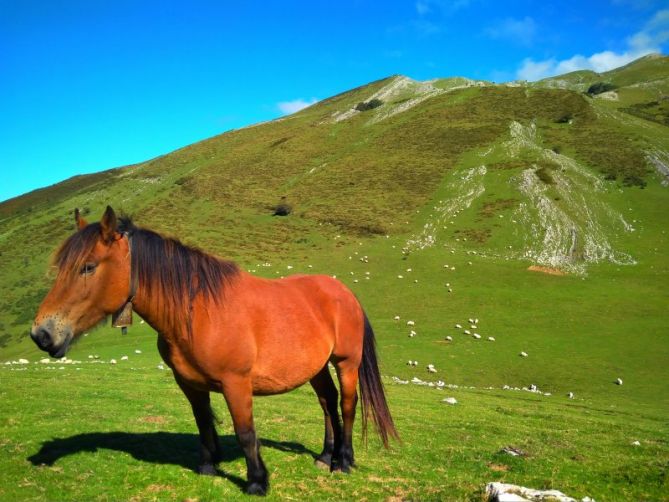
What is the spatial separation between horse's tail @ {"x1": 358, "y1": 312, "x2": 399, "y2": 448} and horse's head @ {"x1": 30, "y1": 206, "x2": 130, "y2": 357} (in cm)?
384

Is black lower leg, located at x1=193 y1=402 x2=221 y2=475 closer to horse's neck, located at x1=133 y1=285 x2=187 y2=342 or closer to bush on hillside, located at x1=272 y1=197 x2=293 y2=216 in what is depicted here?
horse's neck, located at x1=133 y1=285 x2=187 y2=342

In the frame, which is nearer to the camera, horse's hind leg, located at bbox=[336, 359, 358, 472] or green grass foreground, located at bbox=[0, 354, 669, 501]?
green grass foreground, located at bbox=[0, 354, 669, 501]

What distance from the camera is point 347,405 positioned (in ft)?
22.5

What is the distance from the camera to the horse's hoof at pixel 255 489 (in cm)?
553

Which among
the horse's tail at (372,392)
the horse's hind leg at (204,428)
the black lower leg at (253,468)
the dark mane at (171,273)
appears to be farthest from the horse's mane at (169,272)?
the horse's tail at (372,392)

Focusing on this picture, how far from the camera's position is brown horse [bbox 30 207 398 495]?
4.77m

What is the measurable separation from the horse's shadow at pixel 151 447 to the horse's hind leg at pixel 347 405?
0.86 m

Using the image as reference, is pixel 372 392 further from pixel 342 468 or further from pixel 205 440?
pixel 205 440

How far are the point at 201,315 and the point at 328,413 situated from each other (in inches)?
118

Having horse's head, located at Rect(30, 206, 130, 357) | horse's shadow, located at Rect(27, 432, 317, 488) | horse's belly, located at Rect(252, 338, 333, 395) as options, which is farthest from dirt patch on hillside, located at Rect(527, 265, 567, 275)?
horse's head, located at Rect(30, 206, 130, 357)

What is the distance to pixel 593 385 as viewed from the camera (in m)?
19.1

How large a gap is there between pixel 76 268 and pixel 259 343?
85.0 inches

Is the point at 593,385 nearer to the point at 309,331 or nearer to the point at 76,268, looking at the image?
the point at 309,331

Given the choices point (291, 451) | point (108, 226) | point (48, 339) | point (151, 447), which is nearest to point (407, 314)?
point (291, 451)
